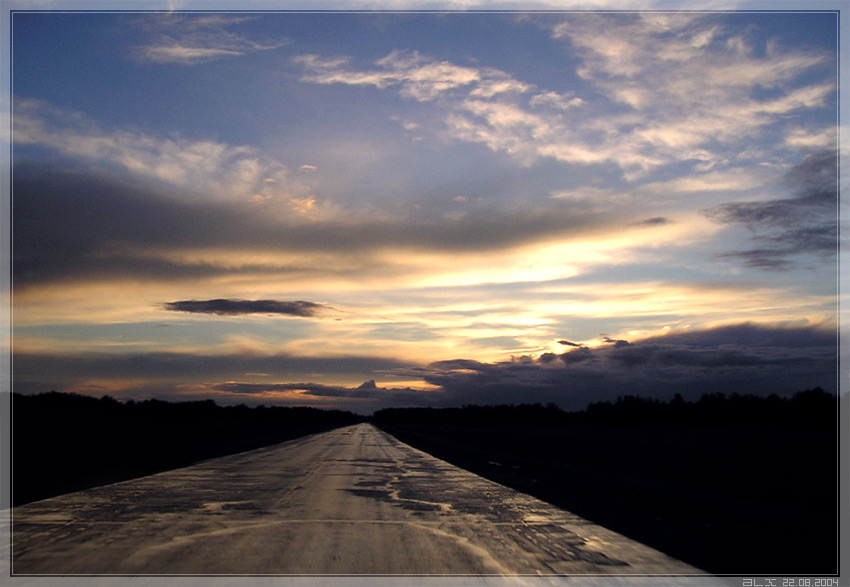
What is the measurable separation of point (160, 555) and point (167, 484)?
13209mm

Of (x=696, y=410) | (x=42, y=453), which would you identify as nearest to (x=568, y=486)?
(x=42, y=453)

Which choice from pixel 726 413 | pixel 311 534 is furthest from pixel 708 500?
pixel 726 413

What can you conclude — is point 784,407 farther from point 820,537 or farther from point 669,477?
point 820,537

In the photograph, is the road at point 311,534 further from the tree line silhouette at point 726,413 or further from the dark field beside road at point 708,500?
the tree line silhouette at point 726,413

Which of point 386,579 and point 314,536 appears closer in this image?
point 386,579

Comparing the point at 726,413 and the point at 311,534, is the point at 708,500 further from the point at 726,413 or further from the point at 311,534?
the point at 726,413

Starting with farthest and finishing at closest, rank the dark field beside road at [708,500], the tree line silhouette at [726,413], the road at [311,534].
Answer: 1. the tree line silhouette at [726,413]
2. the dark field beside road at [708,500]
3. the road at [311,534]

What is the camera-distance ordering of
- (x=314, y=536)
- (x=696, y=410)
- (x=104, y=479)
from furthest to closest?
(x=696, y=410) → (x=104, y=479) → (x=314, y=536)

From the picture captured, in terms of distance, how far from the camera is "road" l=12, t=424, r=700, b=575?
1059 centimetres

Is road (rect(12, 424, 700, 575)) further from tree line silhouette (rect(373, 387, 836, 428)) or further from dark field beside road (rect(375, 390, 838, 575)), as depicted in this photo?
tree line silhouette (rect(373, 387, 836, 428))

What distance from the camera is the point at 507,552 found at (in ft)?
39.4

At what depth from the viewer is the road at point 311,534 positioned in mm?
10594

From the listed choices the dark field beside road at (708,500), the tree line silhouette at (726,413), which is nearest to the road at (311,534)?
the dark field beside road at (708,500)

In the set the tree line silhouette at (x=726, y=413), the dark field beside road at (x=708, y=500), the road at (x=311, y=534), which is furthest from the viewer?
the tree line silhouette at (x=726, y=413)
